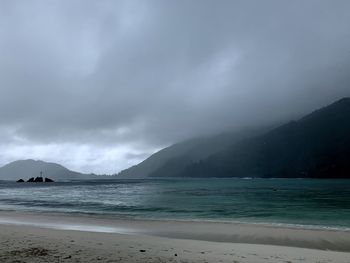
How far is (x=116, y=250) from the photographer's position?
15.7 metres

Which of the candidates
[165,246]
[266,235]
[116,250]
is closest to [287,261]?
[165,246]

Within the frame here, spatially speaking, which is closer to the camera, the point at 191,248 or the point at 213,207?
the point at 191,248

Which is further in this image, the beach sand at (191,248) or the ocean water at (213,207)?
the ocean water at (213,207)

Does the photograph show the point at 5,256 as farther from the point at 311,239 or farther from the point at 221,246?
the point at 311,239

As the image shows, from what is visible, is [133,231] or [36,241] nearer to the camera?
[36,241]

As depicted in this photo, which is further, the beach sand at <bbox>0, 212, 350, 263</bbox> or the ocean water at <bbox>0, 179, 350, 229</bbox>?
the ocean water at <bbox>0, 179, 350, 229</bbox>

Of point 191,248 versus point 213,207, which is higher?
point 213,207

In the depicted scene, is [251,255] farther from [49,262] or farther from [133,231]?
[133,231]

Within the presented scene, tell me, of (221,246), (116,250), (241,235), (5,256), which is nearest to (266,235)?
(241,235)

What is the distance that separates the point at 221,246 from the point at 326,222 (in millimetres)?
18377

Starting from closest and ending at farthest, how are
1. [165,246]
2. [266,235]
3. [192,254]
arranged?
[192,254]
[165,246]
[266,235]

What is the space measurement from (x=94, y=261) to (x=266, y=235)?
13301 mm

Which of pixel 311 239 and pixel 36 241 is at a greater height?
pixel 36 241

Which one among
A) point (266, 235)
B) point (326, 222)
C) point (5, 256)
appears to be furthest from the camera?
point (326, 222)
